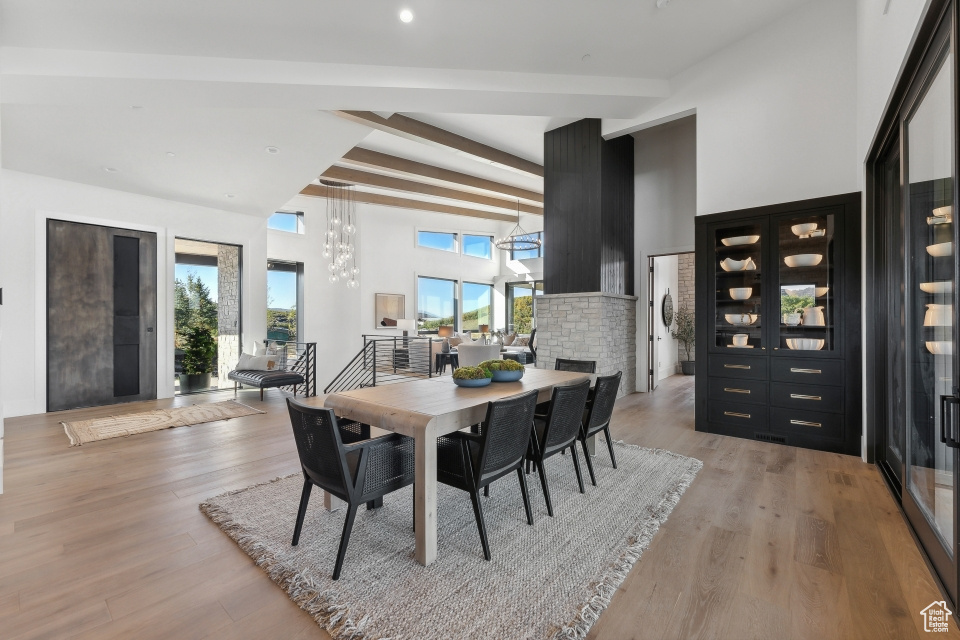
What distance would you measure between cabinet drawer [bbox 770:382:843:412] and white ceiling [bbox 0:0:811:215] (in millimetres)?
3347

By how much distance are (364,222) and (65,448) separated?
7.34m

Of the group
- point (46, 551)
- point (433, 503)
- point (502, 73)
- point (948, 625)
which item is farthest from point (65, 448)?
point (948, 625)

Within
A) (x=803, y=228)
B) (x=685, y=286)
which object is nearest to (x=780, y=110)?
(x=803, y=228)

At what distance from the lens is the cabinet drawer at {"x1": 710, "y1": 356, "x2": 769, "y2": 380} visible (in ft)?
13.5

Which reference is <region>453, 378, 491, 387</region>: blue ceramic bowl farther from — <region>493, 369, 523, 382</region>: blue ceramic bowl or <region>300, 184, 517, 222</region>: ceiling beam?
<region>300, 184, 517, 222</region>: ceiling beam

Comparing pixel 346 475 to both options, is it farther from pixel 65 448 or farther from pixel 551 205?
pixel 551 205

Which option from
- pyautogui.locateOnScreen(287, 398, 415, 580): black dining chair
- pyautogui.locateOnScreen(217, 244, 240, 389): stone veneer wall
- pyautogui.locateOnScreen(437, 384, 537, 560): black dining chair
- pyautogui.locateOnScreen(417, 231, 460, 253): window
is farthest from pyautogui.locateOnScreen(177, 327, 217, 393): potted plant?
pyautogui.locateOnScreen(437, 384, 537, 560): black dining chair

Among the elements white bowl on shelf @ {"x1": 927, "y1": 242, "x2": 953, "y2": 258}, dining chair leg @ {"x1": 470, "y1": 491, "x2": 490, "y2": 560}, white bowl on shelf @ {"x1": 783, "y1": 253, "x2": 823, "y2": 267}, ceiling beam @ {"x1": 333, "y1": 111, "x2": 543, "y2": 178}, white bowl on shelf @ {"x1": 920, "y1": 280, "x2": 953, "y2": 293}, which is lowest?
dining chair leg @ {"x1": 470, "y1": 491, "x2": 490, "y2": 560}

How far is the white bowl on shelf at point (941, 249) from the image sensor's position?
181 centimetres

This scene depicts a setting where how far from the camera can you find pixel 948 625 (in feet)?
5.35

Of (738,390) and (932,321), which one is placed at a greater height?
A: (932,321)

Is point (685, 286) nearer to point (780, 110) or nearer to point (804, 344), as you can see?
point (780, 110)

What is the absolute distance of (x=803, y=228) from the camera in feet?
13.0

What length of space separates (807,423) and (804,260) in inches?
57.5
